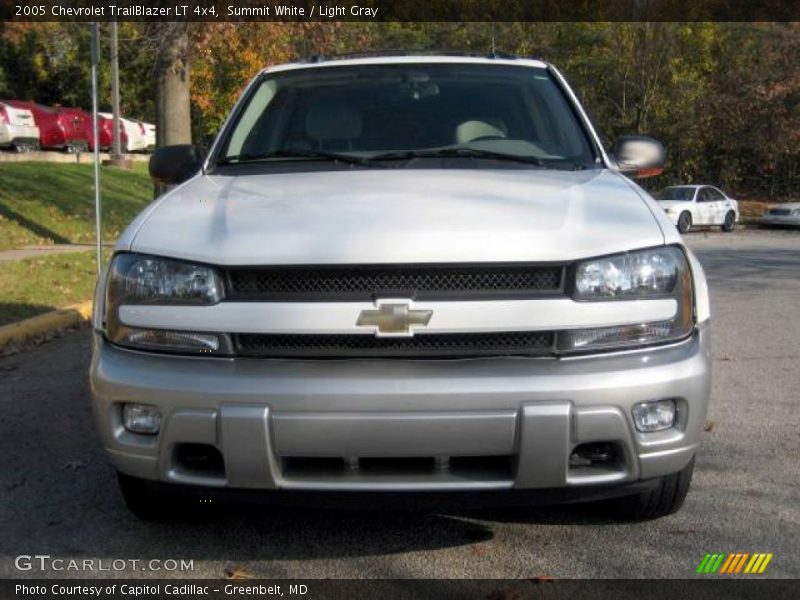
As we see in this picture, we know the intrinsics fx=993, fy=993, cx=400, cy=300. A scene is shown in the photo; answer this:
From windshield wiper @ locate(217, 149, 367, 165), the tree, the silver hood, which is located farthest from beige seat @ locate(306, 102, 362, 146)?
the tree

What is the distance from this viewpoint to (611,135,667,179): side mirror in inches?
187

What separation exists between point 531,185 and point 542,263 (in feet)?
2.29

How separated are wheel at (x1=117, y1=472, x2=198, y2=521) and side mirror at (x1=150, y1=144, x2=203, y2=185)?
1598 mm

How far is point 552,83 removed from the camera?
4996mm

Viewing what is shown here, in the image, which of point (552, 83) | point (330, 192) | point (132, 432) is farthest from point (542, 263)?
point (552, 83)

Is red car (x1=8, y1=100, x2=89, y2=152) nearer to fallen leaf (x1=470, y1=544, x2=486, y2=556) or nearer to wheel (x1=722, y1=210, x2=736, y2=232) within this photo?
wheel (x1=722, y1=210, x2=736, y2=232)

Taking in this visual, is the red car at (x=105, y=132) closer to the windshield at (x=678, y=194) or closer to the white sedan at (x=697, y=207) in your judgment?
the windshield at (x=678, y=194)

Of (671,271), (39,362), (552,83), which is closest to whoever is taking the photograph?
(671,271)

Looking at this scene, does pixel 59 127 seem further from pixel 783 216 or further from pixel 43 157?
pixel 783 216

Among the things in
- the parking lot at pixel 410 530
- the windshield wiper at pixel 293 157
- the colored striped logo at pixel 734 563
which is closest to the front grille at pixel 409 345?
the parking lot at pixel 410 530

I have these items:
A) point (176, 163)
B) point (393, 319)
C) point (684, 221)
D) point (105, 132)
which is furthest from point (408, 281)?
point (105, 132)

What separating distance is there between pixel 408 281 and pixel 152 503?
4.55 ft

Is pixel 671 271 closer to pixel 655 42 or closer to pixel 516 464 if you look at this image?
pixel 516 464

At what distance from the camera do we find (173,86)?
14555 mm
